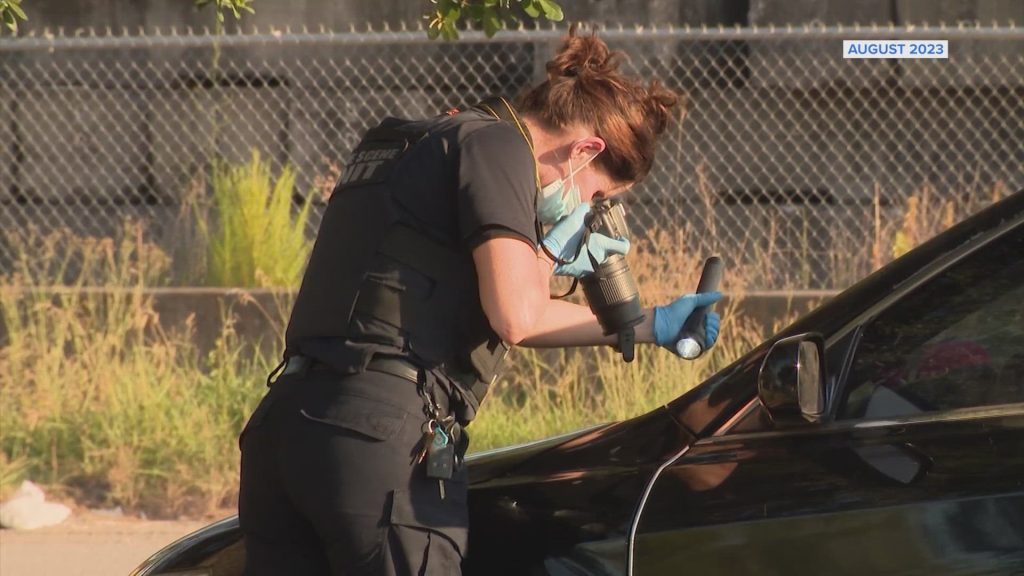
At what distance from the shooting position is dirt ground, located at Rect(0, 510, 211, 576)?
526 centimetres

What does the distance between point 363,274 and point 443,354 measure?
20cm

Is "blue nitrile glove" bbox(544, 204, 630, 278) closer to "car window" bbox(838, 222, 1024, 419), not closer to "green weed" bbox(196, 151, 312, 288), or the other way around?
"car window" bbox(838, 222, 1024, 419)

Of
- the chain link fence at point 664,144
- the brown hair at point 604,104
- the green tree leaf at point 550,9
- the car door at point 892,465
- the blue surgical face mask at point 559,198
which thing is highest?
the chain link fence at point 664,144

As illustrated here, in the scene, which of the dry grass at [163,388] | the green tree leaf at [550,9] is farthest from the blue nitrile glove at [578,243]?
the dry grass at [163,388]

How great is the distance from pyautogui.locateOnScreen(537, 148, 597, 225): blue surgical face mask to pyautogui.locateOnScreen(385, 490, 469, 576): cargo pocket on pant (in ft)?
2.01

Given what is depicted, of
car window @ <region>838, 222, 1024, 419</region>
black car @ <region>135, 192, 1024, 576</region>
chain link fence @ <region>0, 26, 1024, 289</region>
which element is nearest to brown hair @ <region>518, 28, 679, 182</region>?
black car @ <region>135, 192, 1024, 576</region>

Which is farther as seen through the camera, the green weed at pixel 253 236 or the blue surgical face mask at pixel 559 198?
the green weed at pixel 253 236

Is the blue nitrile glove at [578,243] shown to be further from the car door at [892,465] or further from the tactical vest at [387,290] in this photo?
the car door at [892,465]

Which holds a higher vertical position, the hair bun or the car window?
the hair bun

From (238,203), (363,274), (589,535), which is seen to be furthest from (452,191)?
(238,203)

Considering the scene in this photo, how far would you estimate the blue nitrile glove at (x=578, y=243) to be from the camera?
2820 mm

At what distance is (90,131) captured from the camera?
1002 centimetres

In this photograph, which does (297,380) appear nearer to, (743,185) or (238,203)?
(238,203)

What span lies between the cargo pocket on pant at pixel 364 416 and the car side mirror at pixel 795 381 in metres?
0.64
